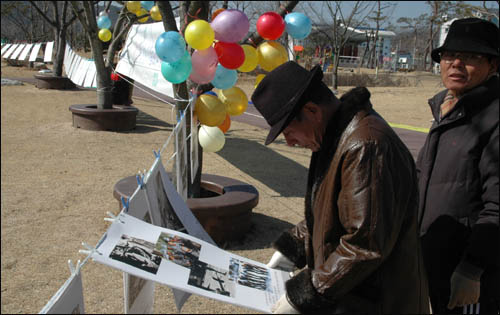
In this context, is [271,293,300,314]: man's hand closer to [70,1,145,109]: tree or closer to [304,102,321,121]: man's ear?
[304,102,321,121]: man's ear

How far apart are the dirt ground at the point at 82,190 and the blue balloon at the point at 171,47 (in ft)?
6.02

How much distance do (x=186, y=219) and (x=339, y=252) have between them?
3.44ft

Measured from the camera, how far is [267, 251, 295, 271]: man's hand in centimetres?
201

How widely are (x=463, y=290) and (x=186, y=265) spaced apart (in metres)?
1.20

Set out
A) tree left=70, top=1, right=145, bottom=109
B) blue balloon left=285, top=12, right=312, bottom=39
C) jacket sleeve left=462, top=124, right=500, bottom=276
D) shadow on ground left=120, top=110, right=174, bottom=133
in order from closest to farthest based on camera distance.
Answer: jacket sleeve left=462, top=124, right=500, bottom=276, blue balloon left=285, top=12, right=312, bottom=39, tree left=70, top=1, right=145, bottom=109, shadow on ground left=120, top=110, right=174, bottom=133

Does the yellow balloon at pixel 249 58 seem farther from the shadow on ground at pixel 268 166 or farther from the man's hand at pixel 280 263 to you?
the man's hand at pixel 280 263

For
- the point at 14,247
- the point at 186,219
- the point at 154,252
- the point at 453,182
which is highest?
the point at 453,182

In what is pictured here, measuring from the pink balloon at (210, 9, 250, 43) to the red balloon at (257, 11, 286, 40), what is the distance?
46cm

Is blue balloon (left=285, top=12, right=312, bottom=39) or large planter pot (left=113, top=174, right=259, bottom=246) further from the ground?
blue balloon (left=285, top=12, right=312, bottom=39)

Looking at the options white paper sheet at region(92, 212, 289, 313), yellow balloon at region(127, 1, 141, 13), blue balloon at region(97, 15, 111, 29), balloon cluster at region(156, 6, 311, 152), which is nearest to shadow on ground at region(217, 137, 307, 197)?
balloon cluster at region(156, 6, 311, 152)

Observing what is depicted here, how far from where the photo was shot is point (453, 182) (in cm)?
204

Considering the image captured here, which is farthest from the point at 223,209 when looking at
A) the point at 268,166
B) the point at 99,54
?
the point at 99,54

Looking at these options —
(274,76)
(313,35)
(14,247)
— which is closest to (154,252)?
(274,76)

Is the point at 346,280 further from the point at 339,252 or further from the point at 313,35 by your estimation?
the point at 313,35
